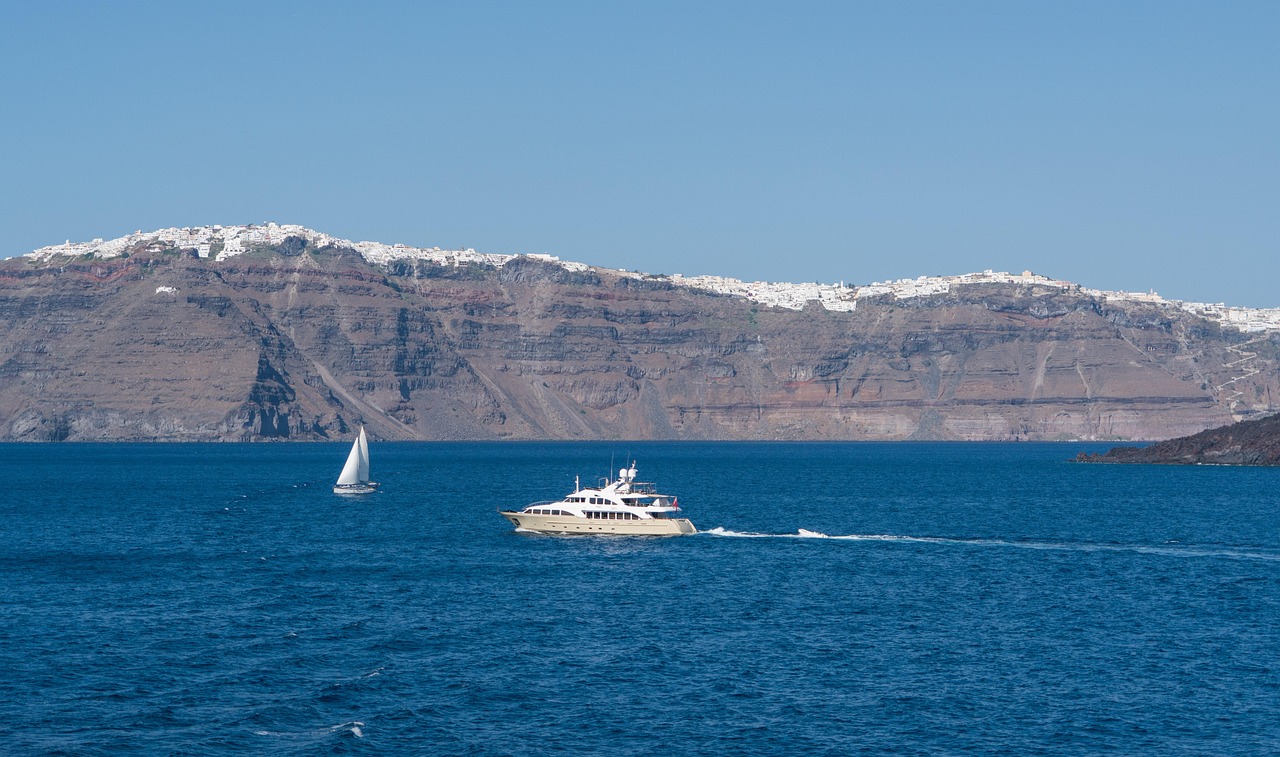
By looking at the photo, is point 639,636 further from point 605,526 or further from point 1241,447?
point 1241,447

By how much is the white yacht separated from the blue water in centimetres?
111

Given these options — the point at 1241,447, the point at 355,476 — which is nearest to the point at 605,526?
the point at 355,476

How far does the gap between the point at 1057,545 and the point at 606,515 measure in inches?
1017

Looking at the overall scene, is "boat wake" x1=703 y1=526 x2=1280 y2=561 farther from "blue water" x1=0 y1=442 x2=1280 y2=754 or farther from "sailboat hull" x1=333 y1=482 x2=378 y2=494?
"sailboat hull" x1=333 y1=482 x2=378 y2=494

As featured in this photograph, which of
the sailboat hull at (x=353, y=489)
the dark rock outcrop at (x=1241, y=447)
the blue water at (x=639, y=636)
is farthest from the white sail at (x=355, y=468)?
the dark rock outcrop at (x=1241, y=447)

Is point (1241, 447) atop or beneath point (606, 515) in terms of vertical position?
atop

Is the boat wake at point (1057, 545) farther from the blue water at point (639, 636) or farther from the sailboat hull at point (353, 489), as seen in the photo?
the sailboat hull at point (353, 489)

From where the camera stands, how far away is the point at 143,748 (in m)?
37.0

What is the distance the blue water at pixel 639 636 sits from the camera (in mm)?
39625

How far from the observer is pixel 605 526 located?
8594 centimetres

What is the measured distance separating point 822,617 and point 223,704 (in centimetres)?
2483

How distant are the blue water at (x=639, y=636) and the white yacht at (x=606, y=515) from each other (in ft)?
3.65

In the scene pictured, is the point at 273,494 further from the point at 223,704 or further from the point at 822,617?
the point at 223,704

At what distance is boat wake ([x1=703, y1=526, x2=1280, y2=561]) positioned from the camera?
3091 inches
